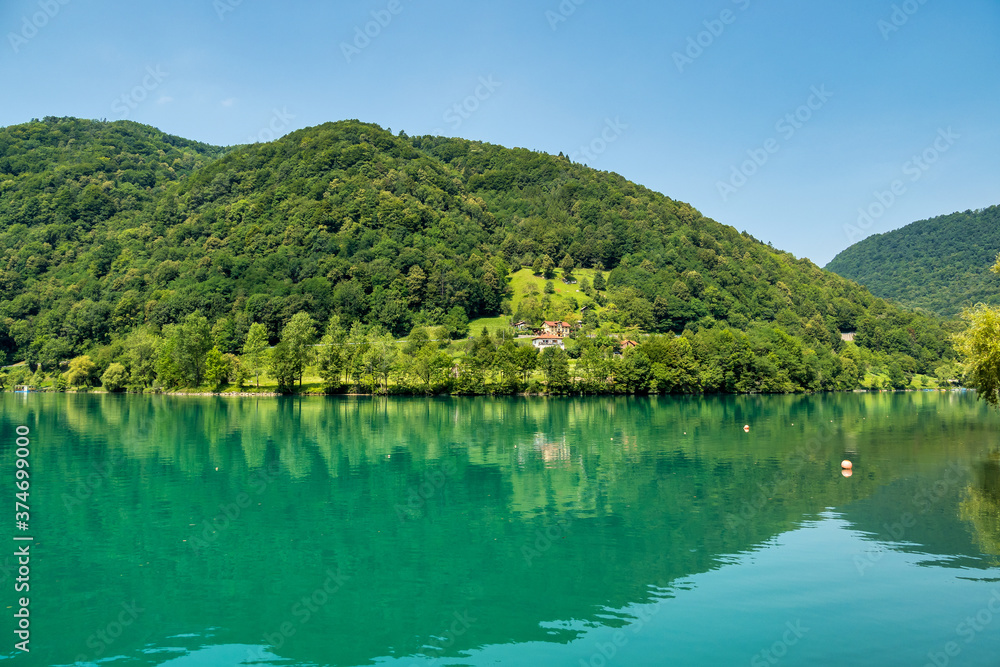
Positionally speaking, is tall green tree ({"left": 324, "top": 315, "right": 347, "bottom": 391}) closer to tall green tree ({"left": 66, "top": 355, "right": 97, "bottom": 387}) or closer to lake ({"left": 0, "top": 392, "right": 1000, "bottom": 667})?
tall green tree ({"left": 66, "top": 355, "right": 97, "bottom": 387})

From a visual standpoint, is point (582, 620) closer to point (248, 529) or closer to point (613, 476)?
point (248, 529)

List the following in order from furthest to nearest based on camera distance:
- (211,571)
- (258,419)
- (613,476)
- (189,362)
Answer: (189,362) < (258,419) < (613,476) < (211,571)

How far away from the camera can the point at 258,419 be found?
61.5 m

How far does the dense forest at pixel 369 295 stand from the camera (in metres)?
107

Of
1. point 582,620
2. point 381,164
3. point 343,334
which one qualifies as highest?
point 381,164

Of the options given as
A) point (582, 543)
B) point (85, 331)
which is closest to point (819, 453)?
point (582, 543)

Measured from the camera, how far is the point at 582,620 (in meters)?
14.7

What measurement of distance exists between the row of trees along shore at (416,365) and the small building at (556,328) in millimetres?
15154

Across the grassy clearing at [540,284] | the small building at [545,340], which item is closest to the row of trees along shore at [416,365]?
the small building at [545,340]

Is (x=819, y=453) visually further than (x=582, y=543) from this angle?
Yes

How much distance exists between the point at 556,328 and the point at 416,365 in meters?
51.6

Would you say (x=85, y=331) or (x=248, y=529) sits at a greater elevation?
(x=85, y=331)

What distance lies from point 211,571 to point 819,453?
35939mm

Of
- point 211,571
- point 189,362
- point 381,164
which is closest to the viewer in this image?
point 211,571
